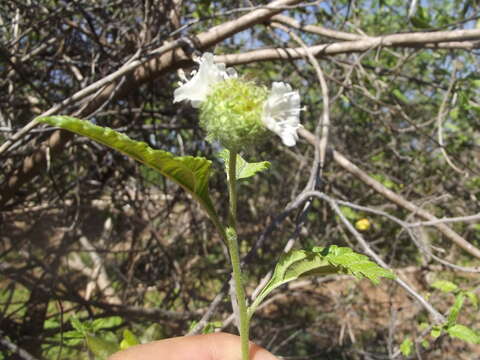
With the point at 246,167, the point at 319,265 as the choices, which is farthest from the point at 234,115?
the point at 319,265

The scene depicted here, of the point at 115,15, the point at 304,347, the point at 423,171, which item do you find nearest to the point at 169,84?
the point at 115,15

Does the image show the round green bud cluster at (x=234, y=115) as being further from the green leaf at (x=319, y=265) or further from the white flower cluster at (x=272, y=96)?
the green leaf at (x=319, y=265)

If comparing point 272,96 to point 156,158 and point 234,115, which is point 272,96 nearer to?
point 234,115

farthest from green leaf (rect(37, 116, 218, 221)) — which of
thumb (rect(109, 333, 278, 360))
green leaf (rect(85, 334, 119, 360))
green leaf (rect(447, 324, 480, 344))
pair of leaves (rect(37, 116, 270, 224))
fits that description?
green leaf (rect(447, 324, 480, 344))

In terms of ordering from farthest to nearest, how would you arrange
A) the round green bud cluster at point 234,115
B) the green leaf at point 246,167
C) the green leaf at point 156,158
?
the green leaf at point 246,167, the round green bud cluster at point 234,115, the green leaf at point 156,158

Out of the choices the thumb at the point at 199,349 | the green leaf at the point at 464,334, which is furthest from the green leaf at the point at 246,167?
the green leaf at the point at 464,334

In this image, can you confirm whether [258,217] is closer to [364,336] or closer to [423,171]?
[423,171]

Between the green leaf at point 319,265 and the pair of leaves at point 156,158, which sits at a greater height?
the pair of leaves at point 156,158

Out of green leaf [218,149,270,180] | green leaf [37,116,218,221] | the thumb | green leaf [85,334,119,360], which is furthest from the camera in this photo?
green leaf [85,334,119,360]

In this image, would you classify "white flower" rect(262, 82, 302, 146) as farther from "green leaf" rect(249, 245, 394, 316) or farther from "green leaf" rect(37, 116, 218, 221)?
"green leaf" rect(249, 245, 394, 316)
